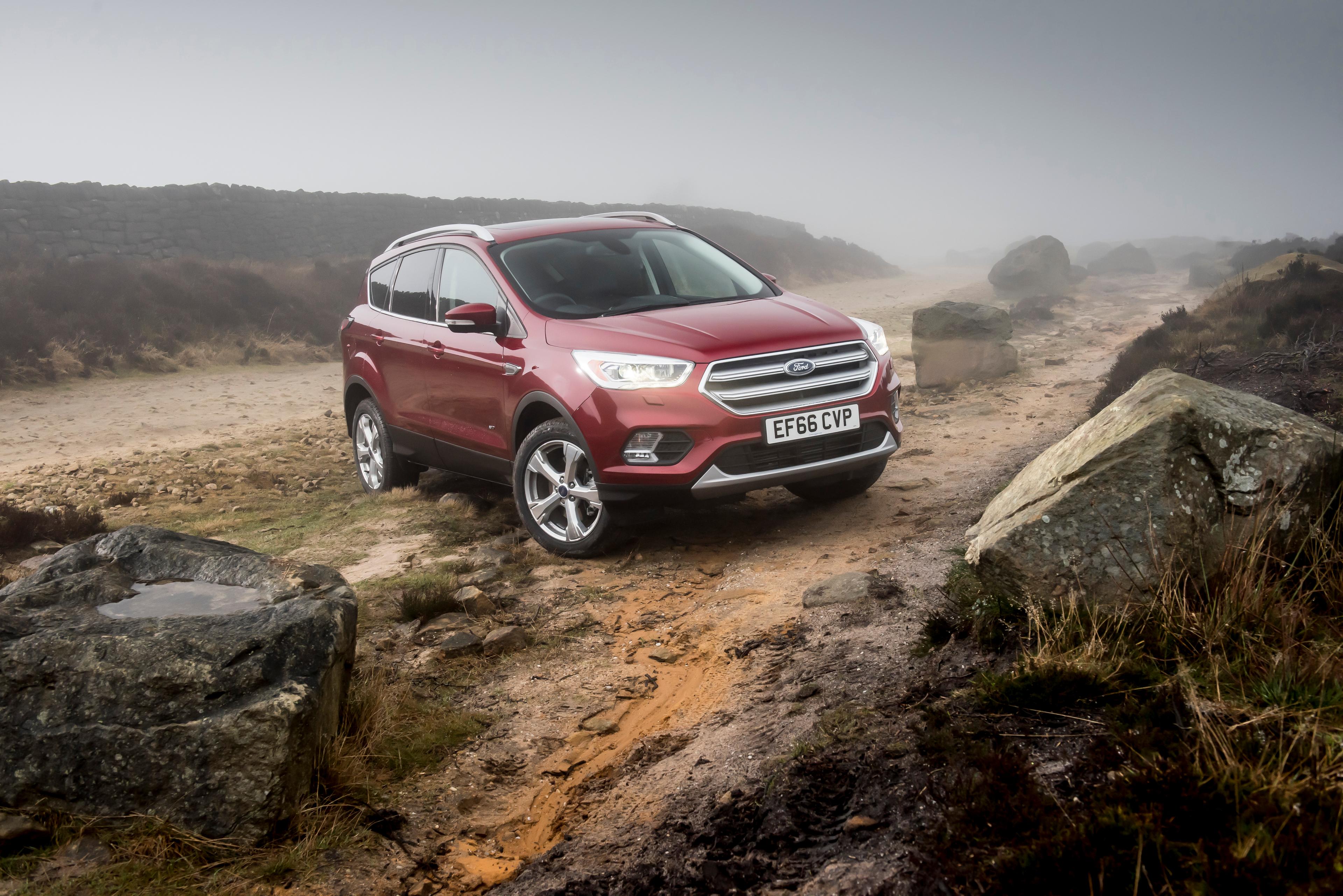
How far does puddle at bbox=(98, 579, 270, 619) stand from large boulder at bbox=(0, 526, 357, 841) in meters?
0.03

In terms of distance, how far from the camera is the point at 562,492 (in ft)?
19.1

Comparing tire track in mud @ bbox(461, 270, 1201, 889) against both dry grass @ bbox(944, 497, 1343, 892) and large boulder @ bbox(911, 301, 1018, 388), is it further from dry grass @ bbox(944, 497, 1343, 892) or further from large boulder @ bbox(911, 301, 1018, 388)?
large boulder @ bbox(911, 301, 1018, 388)

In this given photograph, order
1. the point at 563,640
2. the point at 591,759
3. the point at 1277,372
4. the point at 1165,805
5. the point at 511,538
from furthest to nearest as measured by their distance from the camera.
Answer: the point at 1277,372
the point at 511,538
the point at 563,640
the point at 591,759
the point at 1165,805

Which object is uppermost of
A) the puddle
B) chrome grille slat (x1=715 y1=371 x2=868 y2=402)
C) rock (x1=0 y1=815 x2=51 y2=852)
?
chrome grille slat (x1=715 y1=371 x2=868 y2=402)

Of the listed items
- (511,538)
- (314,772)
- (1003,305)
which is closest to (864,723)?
(314,772)

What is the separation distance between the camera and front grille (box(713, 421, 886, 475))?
5297 mm

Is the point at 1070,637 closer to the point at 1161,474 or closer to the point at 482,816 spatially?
the point at 1161,474

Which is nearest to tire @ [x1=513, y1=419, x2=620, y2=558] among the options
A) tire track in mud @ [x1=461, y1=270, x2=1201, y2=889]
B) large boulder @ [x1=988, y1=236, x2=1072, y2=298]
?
tire track in mud @ [x1=461, y1=270, x2=1201, y2=889]

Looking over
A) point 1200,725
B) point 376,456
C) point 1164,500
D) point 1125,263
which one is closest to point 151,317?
point 376,456

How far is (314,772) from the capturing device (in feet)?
10.2

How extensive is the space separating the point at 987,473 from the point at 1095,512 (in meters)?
3.85

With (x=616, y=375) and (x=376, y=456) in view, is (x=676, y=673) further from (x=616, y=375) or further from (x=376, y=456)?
(x=376, y=456)

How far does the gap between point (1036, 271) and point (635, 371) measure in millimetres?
31826

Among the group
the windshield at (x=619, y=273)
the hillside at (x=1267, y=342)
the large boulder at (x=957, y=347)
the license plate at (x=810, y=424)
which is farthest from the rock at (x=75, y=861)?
the large boulder at (x=957, y=347)
